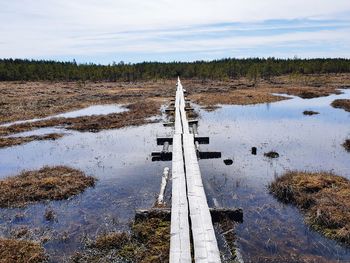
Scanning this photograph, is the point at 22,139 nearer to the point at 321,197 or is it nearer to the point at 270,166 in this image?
the point at 270,166

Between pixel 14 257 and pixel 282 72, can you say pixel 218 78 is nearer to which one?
pixel 282 72

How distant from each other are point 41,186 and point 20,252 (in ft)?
14.8

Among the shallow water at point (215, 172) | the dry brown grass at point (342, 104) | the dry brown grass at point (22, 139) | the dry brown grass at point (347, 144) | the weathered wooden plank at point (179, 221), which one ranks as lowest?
the dry brown grass at point (22, 139)

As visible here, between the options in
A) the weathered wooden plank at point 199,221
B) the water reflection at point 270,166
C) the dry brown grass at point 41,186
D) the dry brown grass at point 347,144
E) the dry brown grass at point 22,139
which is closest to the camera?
the weathered wooden plank at point 199,221

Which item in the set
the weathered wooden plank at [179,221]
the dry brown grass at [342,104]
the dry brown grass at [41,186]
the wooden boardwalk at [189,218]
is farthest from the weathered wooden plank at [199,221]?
the dry brown grass at [342,104]

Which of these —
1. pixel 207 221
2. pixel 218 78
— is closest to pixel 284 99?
pixel 207 221

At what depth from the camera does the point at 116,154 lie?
1667cm

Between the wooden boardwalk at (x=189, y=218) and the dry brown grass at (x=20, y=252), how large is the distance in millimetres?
3131

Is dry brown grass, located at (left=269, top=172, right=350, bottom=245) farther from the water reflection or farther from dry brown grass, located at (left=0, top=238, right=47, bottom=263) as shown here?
dry brown grass, located at (left=0, top=238, right=47, bottom=263)

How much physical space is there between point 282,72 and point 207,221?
324 feet

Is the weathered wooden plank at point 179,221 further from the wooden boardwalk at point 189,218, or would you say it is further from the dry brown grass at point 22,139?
the dry brown grass at point 22,139

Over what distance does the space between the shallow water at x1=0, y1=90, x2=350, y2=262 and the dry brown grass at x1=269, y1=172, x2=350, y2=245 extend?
1.20 feet

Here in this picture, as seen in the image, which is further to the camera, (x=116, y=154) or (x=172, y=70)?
(x=172, y=70)

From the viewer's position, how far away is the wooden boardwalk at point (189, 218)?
21.8 ft
